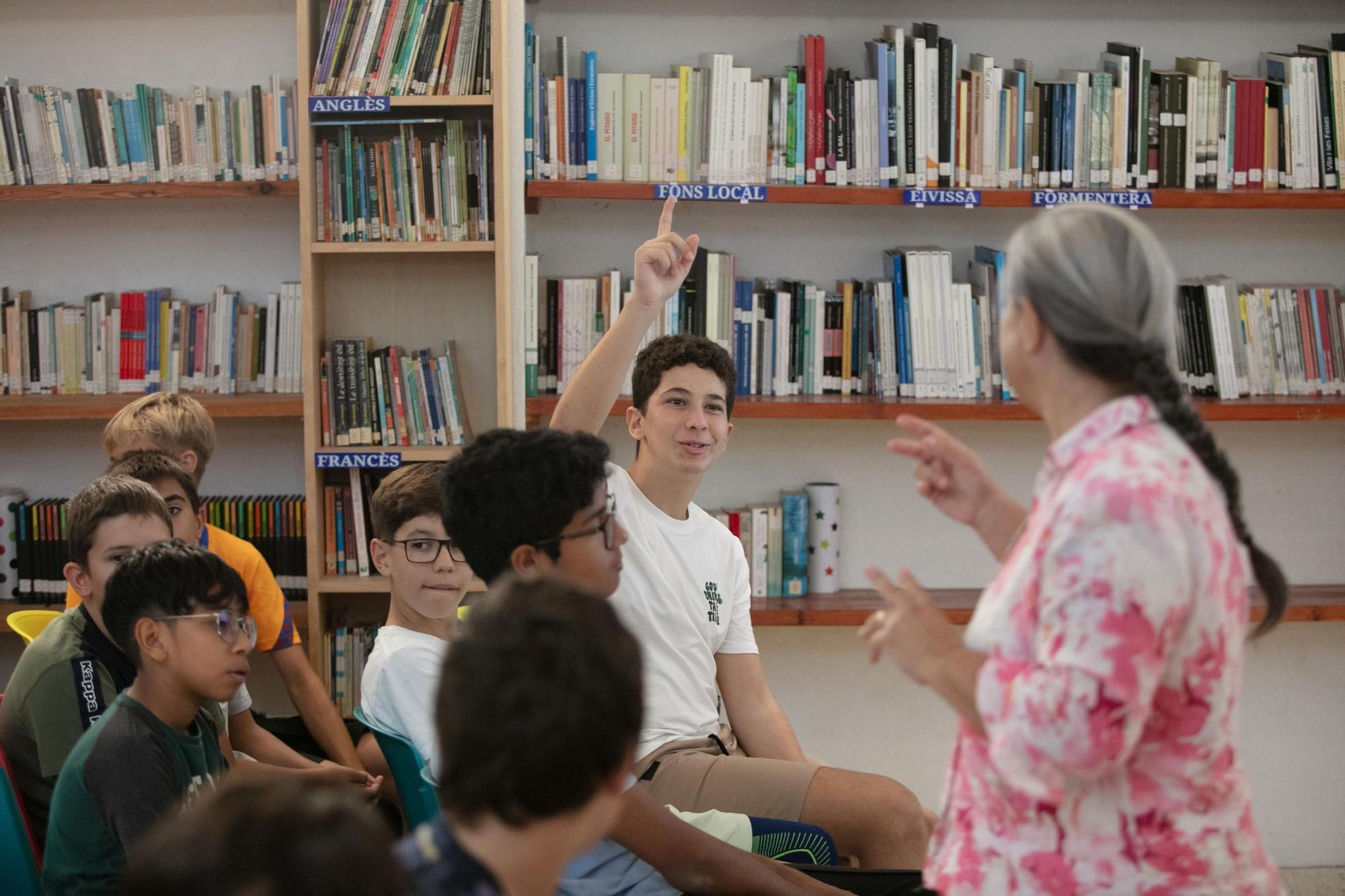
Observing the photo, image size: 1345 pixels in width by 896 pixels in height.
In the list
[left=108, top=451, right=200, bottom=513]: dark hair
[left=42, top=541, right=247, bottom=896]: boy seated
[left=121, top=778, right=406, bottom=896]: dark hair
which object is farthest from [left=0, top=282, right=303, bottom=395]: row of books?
[left=121, top=778, right=406, bottom=896]: dark hair

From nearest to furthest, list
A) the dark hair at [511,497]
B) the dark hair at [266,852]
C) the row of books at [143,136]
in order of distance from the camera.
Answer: the dark hair at [266,852], the dark hair at [511,497], the row of books at [143,136]

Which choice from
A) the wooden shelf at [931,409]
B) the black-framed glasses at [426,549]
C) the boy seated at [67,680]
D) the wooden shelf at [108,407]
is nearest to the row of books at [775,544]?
the wooden shelf at [931,409]

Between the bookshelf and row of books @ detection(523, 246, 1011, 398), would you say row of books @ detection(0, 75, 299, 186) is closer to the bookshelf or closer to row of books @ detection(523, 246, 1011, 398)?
the bookshelf

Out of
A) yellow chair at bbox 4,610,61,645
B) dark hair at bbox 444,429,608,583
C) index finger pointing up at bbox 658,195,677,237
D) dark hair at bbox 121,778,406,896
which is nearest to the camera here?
dark hair at bbox 121,778,406,896

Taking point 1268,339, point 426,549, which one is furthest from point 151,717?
point 1268,339

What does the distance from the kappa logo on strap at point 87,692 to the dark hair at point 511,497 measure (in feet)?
2.66

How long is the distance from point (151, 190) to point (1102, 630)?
9.17 ft

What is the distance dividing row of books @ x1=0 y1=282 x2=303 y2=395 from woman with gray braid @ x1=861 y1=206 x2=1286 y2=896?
2491 mm

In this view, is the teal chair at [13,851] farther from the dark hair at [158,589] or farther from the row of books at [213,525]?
the row of books at [213,525]

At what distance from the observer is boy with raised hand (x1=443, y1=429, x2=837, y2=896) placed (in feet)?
5.10

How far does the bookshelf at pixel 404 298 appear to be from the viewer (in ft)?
9.78

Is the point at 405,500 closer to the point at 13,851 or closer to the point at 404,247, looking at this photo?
the point at 13,851

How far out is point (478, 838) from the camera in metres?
0.99

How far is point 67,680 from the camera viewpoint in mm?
2006
